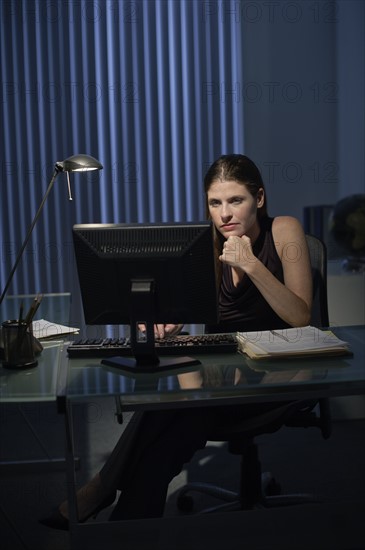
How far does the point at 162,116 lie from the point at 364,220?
164 centimetres

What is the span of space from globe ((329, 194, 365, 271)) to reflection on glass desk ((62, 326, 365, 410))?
Result: 1653 millimetres

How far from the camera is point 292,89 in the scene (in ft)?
14.3

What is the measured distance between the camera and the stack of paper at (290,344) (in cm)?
179

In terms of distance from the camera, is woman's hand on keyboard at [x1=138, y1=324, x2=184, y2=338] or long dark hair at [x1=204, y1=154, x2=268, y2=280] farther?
long dark hair at [x1=204, y1=154, x2=268, y2=280]

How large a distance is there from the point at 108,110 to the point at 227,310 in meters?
2.25

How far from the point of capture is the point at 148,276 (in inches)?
70.4

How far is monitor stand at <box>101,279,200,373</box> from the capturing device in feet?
5.76

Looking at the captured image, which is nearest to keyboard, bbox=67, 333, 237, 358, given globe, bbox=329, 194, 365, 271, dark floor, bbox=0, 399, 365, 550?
dark floor, bbox=0, 399, 365, 550

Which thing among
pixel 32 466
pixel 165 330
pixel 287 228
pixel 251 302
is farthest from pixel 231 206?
pixel 32 466

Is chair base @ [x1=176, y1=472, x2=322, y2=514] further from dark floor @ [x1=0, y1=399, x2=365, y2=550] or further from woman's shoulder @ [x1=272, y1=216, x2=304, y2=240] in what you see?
woman's shoulder @ [x1=272, y1=216, x2=304, y2=240]

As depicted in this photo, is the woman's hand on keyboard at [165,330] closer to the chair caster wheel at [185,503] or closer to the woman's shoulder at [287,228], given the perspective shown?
the woman's shoulder at [287,228]

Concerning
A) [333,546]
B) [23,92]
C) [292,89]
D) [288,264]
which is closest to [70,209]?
[23,92]

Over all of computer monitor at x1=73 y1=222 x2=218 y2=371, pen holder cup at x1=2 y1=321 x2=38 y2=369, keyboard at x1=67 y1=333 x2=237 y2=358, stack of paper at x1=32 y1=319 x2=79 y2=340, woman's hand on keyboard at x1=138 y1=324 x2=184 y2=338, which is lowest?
stack of paper at x1=32 y1=319 x2=79 y2=340

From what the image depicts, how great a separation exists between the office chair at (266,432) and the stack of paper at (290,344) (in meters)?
0.23
